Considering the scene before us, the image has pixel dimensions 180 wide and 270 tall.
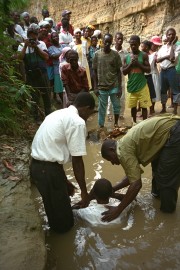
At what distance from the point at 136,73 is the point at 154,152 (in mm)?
3052

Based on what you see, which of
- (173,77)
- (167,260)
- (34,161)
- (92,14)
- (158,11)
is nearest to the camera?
(167,260)

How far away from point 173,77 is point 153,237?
4459mm

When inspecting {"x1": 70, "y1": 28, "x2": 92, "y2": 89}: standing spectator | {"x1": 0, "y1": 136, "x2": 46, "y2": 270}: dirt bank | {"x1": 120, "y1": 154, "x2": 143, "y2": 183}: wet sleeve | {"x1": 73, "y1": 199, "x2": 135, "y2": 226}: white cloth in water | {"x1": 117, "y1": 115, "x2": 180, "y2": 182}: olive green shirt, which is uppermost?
{"x1": 70, "y1": 28, "x2": 92, "y2": 89}: standing spectator

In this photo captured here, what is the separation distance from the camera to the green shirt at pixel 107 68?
6.16m

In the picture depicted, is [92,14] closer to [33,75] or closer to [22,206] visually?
[33,75]

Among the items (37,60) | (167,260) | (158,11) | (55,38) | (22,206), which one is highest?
(158,11)

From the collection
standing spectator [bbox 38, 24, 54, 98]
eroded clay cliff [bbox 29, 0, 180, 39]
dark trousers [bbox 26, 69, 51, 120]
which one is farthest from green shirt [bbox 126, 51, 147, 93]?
eroded clay cliff [bbox 29, 0, 180, 39]

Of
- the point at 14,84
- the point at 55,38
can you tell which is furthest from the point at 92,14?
the point at 14,84

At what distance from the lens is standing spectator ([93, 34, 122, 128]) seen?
6164 millimetres

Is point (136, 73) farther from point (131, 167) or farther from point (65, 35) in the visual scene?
point (131, 167)

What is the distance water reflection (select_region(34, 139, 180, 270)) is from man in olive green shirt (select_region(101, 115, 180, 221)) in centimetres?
20

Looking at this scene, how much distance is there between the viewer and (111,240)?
3.15 metres

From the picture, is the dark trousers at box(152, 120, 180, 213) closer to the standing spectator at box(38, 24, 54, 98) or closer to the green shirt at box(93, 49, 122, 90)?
the green shirt at box(93, 49, 122, 90)

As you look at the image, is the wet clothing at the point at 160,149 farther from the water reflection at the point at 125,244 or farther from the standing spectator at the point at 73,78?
the standing spectator at the point at 73,78
